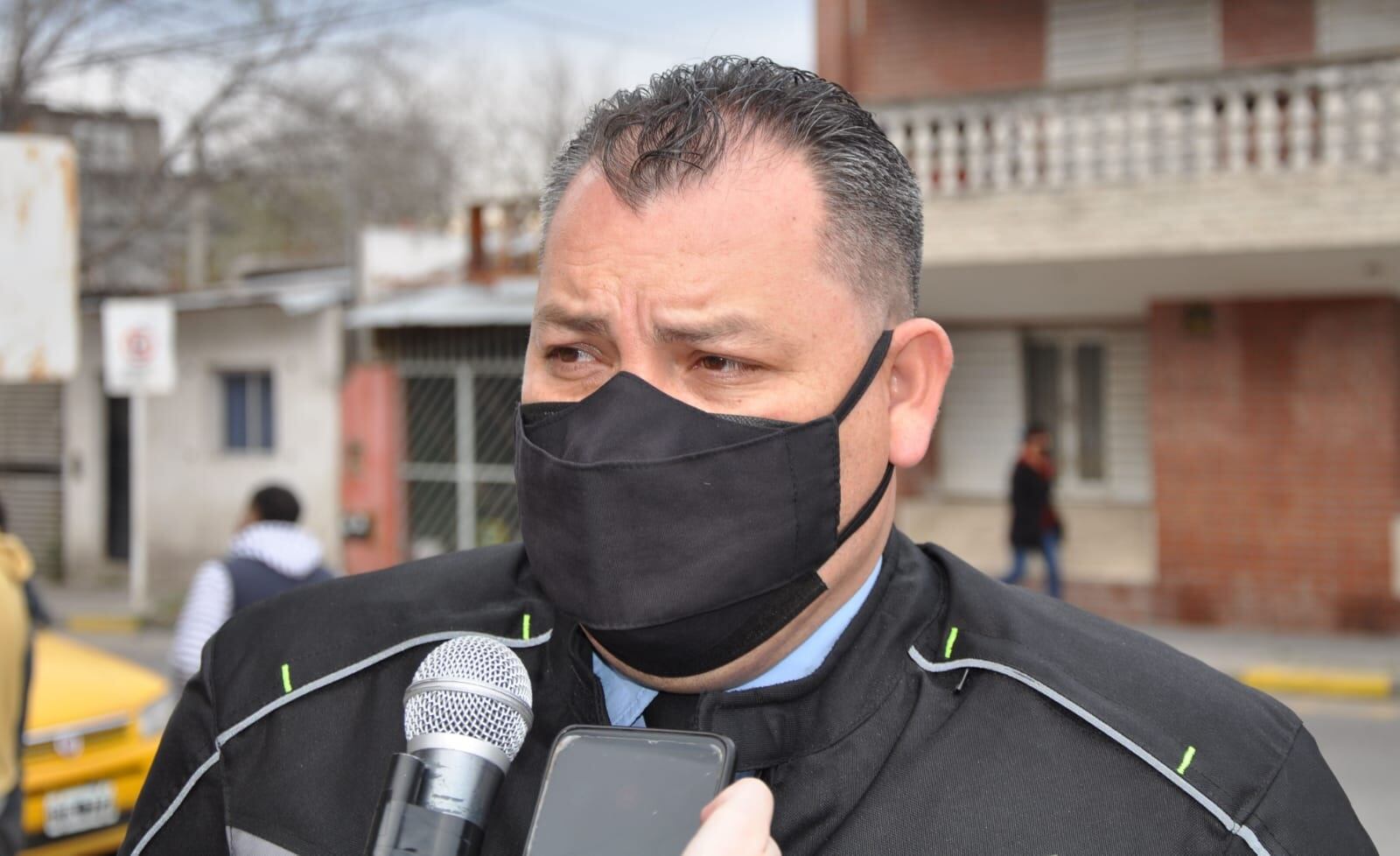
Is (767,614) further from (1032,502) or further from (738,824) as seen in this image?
(1032,502)

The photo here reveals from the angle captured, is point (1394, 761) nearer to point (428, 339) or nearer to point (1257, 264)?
point (1257, 264)

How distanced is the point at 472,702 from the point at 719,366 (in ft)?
1.61

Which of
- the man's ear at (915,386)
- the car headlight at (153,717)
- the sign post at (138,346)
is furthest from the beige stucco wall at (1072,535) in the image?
the man's ear at (915,386)

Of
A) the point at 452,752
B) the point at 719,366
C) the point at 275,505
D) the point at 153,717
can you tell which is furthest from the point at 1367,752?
the point at 452,752

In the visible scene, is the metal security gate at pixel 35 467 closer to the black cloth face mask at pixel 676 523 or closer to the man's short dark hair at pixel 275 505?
the man's short dark hair at pixel 275 505

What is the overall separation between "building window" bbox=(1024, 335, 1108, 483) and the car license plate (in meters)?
9.13

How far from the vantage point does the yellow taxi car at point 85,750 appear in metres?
4.71

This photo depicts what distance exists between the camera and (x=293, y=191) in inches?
639

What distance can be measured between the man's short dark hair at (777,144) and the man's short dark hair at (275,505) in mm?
3931

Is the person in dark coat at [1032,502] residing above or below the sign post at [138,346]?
below

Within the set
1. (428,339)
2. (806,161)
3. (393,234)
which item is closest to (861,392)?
(806,161)

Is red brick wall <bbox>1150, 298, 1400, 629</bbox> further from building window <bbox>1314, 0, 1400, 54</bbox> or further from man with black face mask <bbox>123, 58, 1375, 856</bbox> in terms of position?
man with black face mask <bbox>123, 58, 1375, 856</bbox>

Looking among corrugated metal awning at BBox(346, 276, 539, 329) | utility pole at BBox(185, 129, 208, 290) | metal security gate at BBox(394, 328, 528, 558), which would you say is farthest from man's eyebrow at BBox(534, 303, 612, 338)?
utility pole at BBox(185, 129, 208, 290)

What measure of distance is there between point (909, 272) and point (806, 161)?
0.82ft
